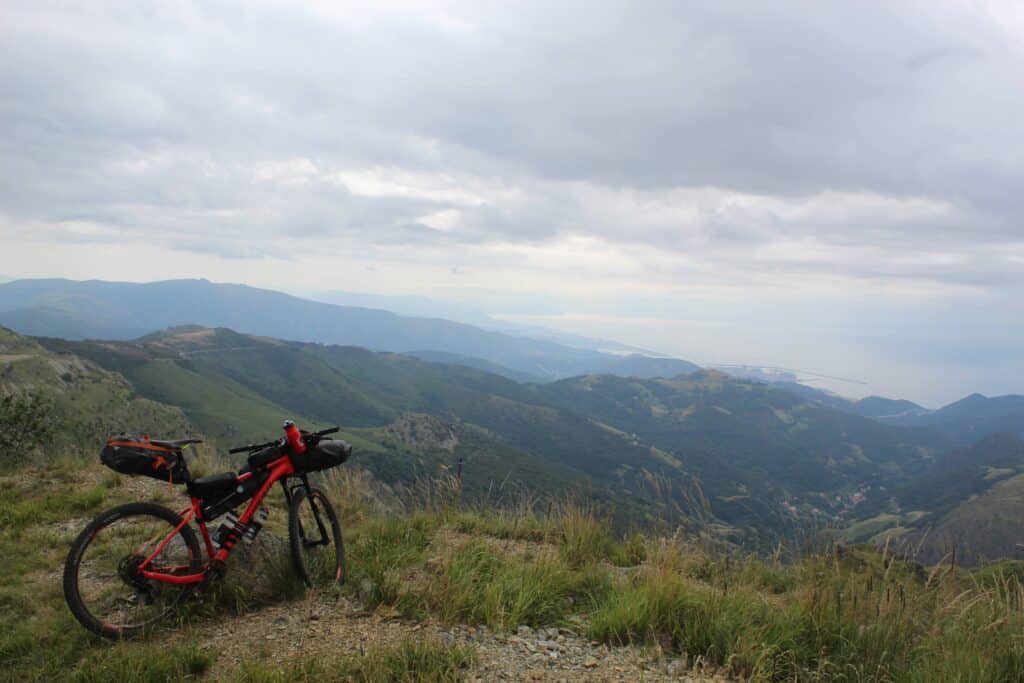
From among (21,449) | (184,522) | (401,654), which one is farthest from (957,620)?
(21,449)

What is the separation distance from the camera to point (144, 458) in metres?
4.29

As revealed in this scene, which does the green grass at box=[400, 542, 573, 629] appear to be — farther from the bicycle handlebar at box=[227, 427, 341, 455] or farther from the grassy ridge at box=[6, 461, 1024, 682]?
the bicycle handlebar at box=[227, 427, 341, 455]

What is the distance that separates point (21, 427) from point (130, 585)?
34.5ft

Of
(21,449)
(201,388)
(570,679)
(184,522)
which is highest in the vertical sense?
(184,522)

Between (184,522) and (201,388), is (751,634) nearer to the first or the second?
(184,522)

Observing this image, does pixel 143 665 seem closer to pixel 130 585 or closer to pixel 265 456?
pixel 130 585

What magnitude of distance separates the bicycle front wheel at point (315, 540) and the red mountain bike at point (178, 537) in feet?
0.03

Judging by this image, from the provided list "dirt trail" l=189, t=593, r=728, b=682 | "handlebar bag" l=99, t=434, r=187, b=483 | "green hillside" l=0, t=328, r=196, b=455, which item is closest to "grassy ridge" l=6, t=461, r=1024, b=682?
"dirt trail" l=189, t=593, r=728, b=682

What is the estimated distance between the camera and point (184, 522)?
4.47 metres

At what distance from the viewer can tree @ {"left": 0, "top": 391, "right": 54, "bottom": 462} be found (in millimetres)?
10094

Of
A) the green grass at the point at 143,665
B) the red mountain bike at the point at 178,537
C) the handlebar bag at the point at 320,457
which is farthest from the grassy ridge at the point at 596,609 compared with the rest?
the handlebar bag at the point at 320,457

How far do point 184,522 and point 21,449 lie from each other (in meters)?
8.77

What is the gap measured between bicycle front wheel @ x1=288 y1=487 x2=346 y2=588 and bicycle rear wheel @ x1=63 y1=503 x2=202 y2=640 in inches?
31.0

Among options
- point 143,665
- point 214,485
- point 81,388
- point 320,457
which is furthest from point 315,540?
point 81,388
